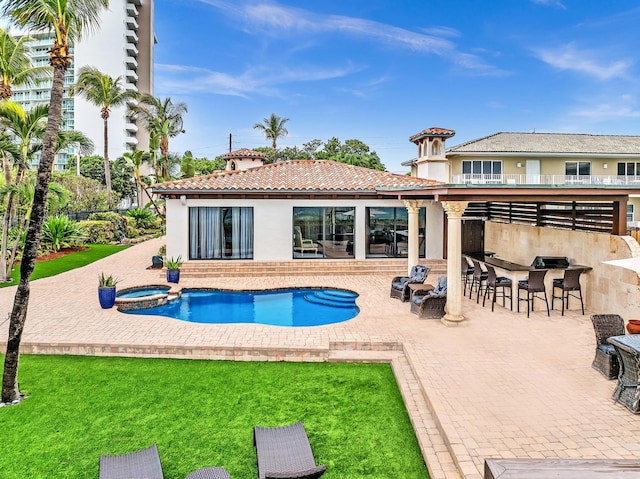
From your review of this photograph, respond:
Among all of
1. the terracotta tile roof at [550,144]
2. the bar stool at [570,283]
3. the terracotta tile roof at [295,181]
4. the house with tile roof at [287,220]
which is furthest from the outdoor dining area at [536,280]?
the terracotta tile roof at [550,144]

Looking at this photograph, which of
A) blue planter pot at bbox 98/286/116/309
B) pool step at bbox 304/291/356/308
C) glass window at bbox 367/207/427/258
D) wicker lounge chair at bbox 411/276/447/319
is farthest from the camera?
glass window at bbox 367/207/427/258

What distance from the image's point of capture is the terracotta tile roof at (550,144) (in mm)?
34875

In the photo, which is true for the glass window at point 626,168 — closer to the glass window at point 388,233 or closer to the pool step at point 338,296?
the glass window at point 388,233

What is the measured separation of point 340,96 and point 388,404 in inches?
2203

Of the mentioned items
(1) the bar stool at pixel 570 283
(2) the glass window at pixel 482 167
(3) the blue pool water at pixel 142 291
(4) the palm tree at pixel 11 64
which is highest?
(4) the palm tree at pixel 11 64

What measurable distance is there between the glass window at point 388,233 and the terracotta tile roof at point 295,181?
52.2 inches

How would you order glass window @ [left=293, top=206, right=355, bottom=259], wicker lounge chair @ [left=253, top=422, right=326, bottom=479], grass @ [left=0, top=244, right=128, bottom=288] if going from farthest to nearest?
glass window @ [left=293, top=206, right=355, bottom=259]
grass @ [left=0, top=244, right=128, bottom=288]
wicker lounge chair @ [left=253, top=422, right=326, bottom=479]

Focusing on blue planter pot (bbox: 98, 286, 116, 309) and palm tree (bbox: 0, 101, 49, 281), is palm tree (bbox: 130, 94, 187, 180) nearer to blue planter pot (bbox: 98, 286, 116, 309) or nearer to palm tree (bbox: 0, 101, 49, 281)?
palm tree (bbox: 0, 101, 49, 281)

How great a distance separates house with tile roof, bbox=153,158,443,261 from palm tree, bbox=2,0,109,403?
11298mm

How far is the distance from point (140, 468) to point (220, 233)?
14922mm

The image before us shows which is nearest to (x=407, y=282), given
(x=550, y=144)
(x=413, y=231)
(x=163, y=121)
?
(x=413, y=231)

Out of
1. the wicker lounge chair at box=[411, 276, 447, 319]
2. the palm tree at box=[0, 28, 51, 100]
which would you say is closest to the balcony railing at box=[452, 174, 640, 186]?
the wicker lounge chair at box=[411, 276, 447, 319]

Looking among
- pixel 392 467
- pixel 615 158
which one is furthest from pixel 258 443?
pixel 615 158

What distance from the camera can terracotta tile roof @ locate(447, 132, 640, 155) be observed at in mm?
34875
